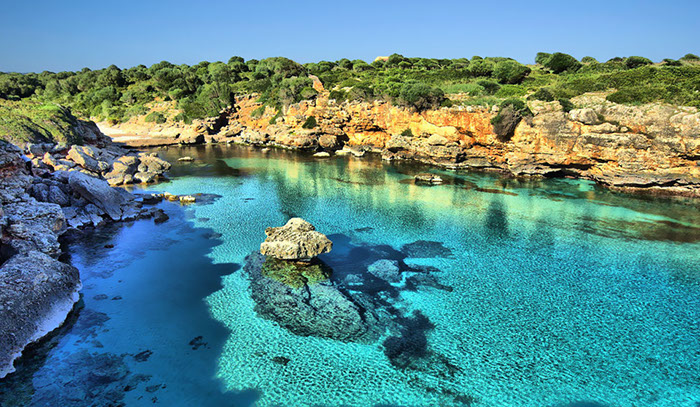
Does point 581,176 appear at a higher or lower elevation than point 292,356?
higher

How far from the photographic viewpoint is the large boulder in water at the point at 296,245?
16.5 metres

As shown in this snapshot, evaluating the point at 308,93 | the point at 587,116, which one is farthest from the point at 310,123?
the point at 587,116

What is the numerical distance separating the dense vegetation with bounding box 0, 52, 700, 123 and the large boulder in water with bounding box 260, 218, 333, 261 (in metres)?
31.4

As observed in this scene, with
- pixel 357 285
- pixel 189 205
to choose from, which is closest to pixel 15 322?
pixel 357 285

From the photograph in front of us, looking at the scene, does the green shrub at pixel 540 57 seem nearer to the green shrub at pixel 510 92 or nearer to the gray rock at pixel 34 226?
the green shrub at pixel 510 92

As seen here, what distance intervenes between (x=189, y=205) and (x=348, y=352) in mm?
19658

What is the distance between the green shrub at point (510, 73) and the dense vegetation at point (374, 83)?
0.45ft

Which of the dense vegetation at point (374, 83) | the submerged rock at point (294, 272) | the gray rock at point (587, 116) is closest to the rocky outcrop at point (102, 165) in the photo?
the submerged rock at point (294, 272)

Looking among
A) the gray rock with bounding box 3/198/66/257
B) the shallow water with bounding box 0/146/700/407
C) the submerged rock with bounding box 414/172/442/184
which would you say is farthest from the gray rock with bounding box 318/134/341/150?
the gray rock with bounding box 3/198/66/257

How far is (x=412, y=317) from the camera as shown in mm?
13102

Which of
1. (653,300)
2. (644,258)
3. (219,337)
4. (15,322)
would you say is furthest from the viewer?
(644,258)

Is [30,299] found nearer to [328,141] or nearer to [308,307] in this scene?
[308,307]

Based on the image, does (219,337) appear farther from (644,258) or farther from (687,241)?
(687,241)

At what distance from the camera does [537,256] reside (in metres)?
18.7
